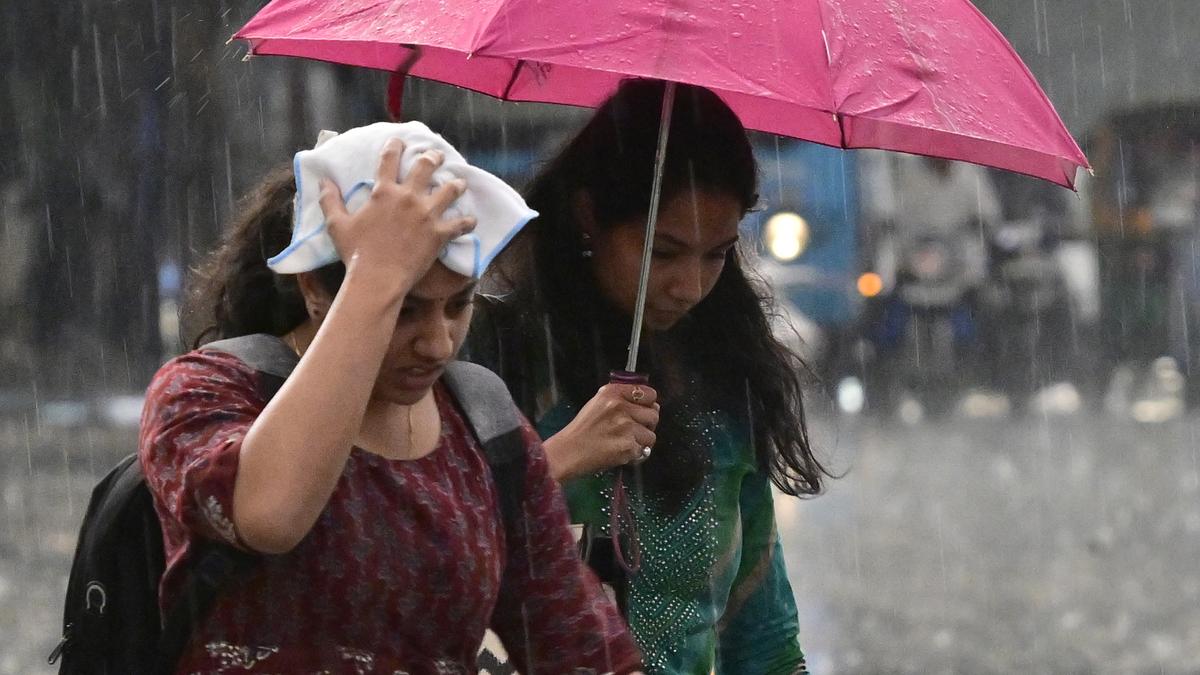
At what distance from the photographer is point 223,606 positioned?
6.50 feet

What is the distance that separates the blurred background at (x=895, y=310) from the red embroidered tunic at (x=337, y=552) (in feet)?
17.1

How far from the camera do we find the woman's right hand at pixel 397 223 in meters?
1.93

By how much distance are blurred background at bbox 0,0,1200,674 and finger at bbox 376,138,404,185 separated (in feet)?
17.9

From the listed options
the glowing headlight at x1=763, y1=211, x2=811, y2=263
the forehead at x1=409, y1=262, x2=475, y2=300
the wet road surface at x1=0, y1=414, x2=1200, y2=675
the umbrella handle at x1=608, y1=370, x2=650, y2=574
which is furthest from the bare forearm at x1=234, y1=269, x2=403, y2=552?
the glowing headlight at x1=763, y1=211, x2=811, y2=263

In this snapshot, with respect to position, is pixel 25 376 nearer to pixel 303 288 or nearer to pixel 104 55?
pixel 104 55

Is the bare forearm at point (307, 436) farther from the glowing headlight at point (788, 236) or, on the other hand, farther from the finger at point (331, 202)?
the glowing headlight at point (788, 236)

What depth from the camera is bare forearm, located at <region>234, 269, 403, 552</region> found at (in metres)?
1.85

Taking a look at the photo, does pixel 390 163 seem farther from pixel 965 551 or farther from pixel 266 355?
pixel 965 551

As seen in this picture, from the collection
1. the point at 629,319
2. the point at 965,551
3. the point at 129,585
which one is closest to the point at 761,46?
the point at 629,319

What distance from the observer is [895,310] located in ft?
74.6

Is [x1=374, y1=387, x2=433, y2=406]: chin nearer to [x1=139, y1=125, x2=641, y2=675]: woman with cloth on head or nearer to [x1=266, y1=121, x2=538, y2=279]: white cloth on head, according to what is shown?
[x1=139, y1=125, x2=641, y2=675]: woman with cloth on head

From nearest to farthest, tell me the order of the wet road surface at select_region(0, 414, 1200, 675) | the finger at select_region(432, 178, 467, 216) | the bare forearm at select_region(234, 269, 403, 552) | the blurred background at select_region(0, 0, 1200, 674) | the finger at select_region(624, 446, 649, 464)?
1. the bare forearm at select_region(234, 269, 403, 552)
2. the finger at select_region(432, 178, 467, 216)
3. the finger at select_region(624, 446, 649, 464)
4. the wet road surface at select_region(0, 414, 1200, 675)
5. the blurred background at select_region(0, 0, 1200, 674)

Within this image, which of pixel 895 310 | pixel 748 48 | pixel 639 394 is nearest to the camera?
pixel 748 48

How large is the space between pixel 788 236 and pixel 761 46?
19.5 m
